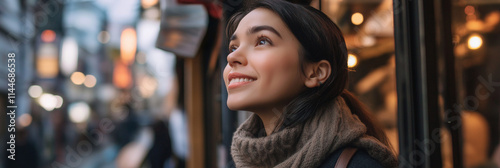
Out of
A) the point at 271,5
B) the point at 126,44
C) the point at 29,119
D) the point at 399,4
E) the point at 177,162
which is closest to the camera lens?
the point at 271,5

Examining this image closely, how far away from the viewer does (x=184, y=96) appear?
6281 mm

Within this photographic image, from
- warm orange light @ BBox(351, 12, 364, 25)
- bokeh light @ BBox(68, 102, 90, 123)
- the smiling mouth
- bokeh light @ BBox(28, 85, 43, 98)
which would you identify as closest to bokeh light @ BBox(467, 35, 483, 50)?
warm orange light @ BBox(351, 12, 364, 25)

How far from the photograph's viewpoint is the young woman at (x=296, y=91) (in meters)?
1.28

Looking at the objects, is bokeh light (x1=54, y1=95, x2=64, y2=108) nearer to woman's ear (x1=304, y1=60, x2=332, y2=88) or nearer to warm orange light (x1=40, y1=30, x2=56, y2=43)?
warm orange light (x1=40, y1=30, x2=56, y2=43)

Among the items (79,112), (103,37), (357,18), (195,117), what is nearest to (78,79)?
(79,112)

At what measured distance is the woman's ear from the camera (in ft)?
4.34

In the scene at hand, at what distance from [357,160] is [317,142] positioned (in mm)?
120

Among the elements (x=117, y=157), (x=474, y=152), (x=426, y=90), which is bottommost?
(x=117, y=157)

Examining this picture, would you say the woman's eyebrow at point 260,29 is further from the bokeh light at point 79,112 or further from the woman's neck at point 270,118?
the bokeh light at point 79,112

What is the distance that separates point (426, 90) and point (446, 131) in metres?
0.18

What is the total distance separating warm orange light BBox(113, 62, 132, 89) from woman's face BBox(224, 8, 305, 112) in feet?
20.2

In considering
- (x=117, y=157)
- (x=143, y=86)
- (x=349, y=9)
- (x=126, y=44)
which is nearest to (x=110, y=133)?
(x=117, y=157)

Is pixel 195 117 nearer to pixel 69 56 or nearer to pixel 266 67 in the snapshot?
pixel 69 56

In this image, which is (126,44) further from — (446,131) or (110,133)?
(446,131)
